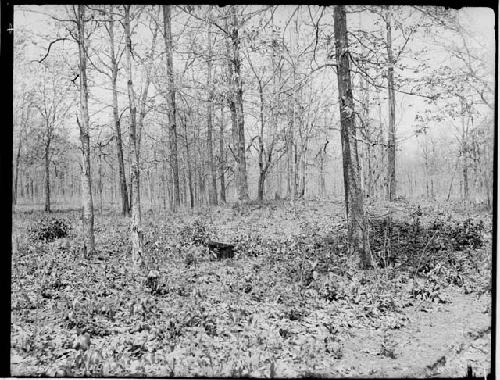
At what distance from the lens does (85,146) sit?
7.53 metres

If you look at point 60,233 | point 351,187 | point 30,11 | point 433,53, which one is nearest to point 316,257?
point 351,187

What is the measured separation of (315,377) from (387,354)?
42.2 inches

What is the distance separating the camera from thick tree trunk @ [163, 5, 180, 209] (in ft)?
21.9

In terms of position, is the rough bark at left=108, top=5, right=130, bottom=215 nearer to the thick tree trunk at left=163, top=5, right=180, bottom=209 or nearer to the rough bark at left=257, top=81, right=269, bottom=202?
the thick tree trunk at left=163, top=5, right=180, bottom=209

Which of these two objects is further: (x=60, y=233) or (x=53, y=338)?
(x=60, y=233)

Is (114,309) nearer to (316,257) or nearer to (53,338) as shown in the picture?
(53,338)

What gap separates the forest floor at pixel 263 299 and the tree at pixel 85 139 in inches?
7.9

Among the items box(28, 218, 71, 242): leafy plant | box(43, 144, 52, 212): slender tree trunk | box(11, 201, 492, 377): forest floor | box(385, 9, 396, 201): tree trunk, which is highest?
box(385, 9, 396, 201): tree trunk

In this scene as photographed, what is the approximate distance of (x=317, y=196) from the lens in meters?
8.66

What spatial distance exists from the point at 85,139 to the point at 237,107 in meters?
3.11

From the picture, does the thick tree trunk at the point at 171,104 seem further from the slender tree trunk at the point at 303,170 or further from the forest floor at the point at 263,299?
the slender tree trunk at the point at 303,170

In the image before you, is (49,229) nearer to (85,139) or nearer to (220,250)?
(85,139)

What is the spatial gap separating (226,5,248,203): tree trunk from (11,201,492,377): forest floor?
3.77 feet

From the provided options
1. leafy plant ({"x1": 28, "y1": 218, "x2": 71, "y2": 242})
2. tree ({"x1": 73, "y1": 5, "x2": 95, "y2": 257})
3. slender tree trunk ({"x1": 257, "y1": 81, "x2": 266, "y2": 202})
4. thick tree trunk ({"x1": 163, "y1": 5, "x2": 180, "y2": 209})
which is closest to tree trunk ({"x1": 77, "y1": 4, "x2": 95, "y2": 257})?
tree ({"x1": 73, "y1": 5, "x2": 95, "y2": 257})
